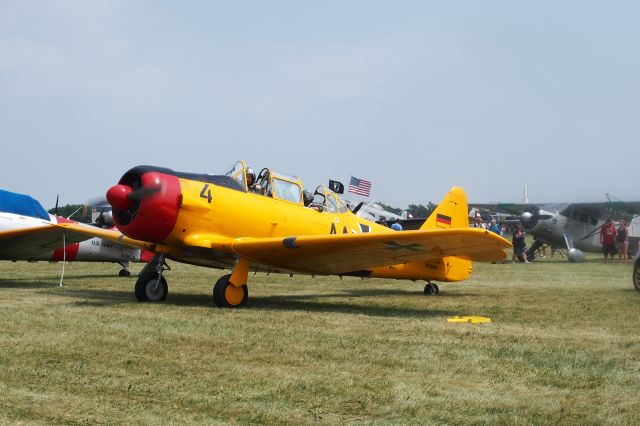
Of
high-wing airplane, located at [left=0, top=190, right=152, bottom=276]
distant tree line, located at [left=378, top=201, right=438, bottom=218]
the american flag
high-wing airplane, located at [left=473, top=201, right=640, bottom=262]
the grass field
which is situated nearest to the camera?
the grass field

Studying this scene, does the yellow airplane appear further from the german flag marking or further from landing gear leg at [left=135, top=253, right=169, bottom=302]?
the german flag marking

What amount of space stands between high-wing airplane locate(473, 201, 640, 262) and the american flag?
41.1 feet

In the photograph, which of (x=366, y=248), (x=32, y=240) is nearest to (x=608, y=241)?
(x=366, y=248)

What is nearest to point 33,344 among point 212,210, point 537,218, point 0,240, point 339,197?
point 212,210

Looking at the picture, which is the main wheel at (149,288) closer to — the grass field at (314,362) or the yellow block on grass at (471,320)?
the grass field at (314,362)

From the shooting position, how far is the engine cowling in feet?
31.1

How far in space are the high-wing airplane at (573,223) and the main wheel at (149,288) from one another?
2093cm

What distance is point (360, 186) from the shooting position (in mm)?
42719

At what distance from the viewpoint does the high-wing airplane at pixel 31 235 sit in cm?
1355

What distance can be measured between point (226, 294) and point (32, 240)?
5892mm

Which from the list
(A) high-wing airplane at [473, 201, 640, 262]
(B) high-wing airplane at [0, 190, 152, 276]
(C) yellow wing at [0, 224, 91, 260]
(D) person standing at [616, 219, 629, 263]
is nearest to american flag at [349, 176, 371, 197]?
(A) high-wing airplane at [473, 201, 640, 262]

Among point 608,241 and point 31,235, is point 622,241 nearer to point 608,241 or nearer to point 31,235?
point 608,241

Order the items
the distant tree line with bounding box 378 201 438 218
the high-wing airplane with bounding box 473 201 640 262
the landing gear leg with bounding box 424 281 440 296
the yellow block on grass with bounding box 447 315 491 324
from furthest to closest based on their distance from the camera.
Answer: the distant tree line with bounding box 378 201 438 218 → the high-wing airplane with bounding box 473 201 640 262 → the landing gear leg with bounding box 424 281 440 296 → the yellow block on grass with bounding box 447 315 491 324

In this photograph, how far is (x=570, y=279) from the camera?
1703cm
